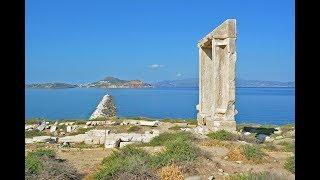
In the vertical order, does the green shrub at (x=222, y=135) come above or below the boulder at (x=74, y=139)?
above

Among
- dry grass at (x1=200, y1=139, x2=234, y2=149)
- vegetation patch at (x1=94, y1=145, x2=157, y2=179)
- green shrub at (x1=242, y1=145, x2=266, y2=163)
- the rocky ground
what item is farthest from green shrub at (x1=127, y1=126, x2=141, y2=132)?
vegetation patch at (x1=94, y1=145, x2=157, y2=179)

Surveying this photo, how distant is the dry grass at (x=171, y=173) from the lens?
10.1 meters

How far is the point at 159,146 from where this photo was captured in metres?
15.4

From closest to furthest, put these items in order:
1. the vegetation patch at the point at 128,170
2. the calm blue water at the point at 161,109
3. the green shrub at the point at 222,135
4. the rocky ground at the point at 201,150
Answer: the vegetation patch at the point at 128,170 < the rocky ground at the point at 201,150 < the green shrub at the point at 222,135 < the calm blue water at the point at 161,109

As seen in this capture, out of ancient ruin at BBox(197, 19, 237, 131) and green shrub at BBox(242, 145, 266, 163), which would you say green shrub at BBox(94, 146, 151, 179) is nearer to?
green shrub at BBox(242, 145, 266, 163)

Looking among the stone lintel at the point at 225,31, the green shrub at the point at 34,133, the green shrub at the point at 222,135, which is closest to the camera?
the green shrub at the point at 222,135

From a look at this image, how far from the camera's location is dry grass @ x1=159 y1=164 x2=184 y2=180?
10.1m

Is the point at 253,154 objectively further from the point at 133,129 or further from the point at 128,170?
the point at 133,129

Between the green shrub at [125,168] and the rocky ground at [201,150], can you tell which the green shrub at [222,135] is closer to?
the rocky ground at [201,150]

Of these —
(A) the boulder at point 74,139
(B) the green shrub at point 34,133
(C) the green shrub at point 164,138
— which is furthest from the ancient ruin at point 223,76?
(B) the green shrub at point 34,133

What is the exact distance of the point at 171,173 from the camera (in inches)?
403

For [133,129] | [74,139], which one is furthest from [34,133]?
[133,129]
